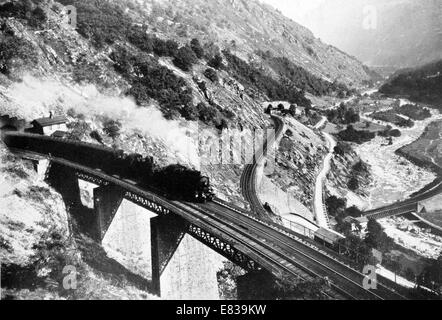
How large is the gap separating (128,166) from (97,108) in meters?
20.1

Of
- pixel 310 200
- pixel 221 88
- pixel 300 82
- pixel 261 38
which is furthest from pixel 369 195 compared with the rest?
pixel 261 38

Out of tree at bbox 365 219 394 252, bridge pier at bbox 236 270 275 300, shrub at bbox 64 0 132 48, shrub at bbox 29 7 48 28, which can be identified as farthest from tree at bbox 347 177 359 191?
shrub at bbox 29 7 48 28

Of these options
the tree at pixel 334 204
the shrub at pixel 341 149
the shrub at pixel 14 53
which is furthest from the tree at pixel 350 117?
the shrub at pixel 14 53

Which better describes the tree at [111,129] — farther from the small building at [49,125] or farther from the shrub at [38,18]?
the shrub at [38,18]

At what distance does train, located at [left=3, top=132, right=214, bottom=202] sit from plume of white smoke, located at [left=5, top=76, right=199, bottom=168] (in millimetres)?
5598

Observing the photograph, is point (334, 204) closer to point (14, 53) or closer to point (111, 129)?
point (111, 129)

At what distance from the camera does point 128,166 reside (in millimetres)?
41719

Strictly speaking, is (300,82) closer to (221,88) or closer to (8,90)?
(221,88)

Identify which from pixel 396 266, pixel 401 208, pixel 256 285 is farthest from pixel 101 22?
pixel 401 208

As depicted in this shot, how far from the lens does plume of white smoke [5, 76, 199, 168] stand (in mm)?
50438

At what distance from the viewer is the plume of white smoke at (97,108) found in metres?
50.4

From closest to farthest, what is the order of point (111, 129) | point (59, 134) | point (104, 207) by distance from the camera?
point (104, 207)
point (59, 134)
point (111, 129)

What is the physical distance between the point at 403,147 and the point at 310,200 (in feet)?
220

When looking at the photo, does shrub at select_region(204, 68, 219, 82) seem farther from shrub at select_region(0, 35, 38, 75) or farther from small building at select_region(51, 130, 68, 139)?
small building at select_region(51, 130, 68, 139)
